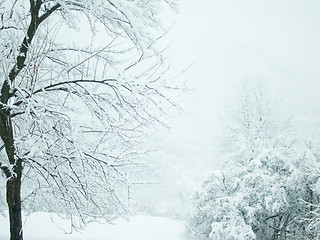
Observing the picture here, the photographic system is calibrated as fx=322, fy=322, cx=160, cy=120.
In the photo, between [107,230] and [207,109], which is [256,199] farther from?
[207,109]

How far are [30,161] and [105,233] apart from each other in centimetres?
635

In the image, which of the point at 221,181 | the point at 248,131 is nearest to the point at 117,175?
the point at 221,181

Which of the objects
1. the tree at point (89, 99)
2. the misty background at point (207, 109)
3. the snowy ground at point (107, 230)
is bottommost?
the snowy ground at point (107, 230)

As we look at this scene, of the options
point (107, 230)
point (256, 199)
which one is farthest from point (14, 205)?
point (256, 199)

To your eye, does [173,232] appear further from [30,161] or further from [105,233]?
[30,161]

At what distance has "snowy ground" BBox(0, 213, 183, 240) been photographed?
23.7ft

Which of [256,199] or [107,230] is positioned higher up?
[256,199]

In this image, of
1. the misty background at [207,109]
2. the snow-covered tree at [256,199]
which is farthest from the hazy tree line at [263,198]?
the misty background at [207,109]

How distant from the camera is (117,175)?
152 inches

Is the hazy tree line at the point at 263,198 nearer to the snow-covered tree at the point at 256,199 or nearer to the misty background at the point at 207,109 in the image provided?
the snow-covered tree at the point at 256,199

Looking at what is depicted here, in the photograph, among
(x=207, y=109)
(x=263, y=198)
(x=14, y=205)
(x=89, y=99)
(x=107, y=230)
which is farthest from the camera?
(x=207, y=109)

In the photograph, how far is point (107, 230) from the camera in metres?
9.77

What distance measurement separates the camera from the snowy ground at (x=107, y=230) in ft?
23.7

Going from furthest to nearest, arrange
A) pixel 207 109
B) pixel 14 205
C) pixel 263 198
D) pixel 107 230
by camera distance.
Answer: pixel 207 109, pixel 107 230, pixel 263 198, pixel 14 205
